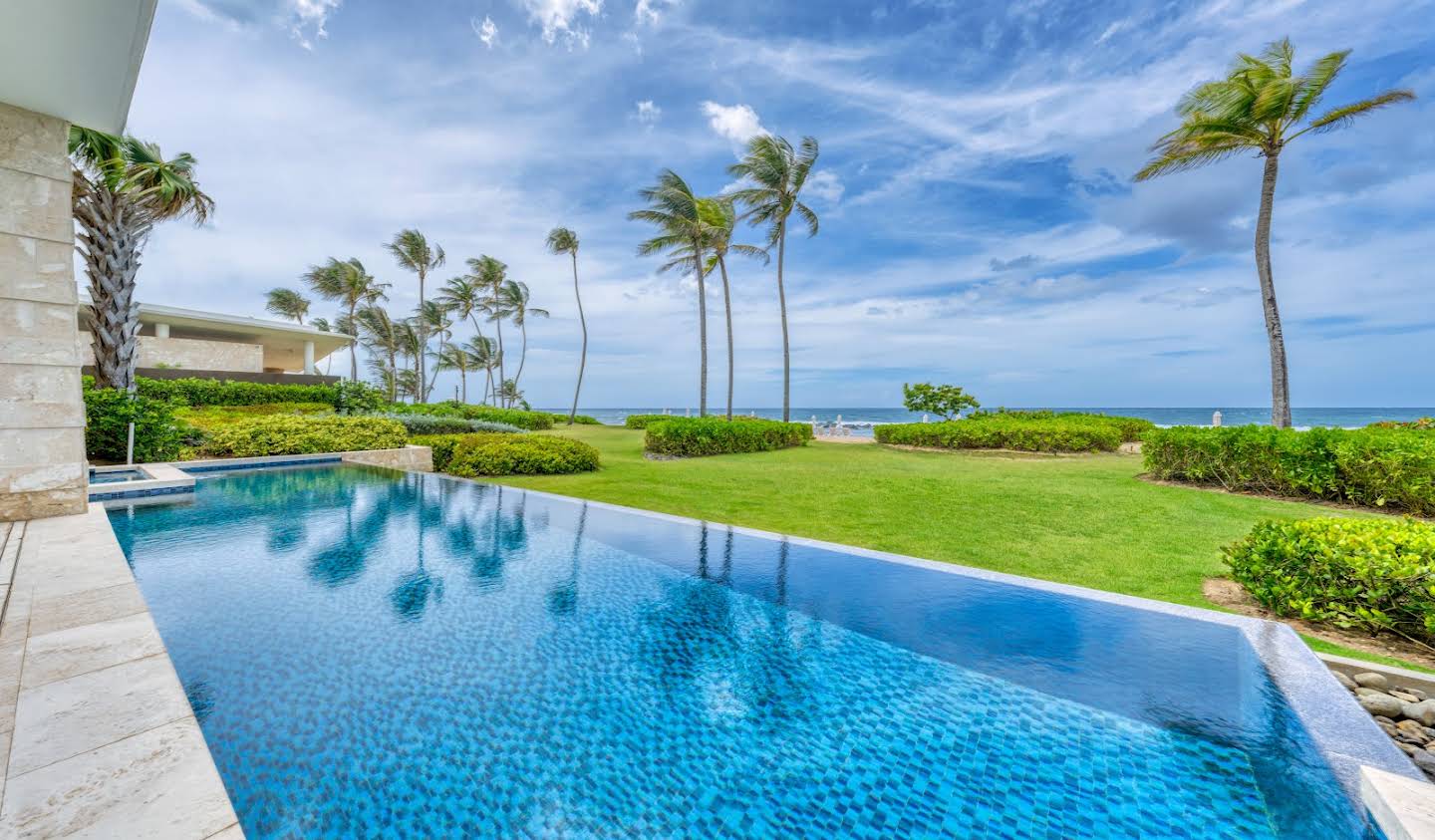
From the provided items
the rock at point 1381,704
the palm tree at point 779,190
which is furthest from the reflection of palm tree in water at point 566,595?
the palm tree at point 779,190

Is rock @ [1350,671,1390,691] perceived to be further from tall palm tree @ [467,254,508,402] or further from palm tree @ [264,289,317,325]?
palm tree @ [264,289,317,325]

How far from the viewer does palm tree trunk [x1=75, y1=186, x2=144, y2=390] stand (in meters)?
11.5

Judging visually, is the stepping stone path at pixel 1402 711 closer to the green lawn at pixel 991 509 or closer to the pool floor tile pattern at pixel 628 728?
the green lawn at pixel 991 509

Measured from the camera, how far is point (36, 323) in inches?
205

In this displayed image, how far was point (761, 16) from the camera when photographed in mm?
12258

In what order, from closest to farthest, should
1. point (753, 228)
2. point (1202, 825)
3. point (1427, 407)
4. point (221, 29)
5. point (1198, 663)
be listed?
1. point (1202, 825)
2. point (1198, 663)
3. point (221, 29)
4. point (753, 228)
5. point (1427, 407)

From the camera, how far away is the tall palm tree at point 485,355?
165 ft

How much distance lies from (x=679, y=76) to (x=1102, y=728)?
16477mm

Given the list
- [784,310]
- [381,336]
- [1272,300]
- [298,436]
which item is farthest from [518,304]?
[1272,300]

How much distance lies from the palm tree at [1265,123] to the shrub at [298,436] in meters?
19.6

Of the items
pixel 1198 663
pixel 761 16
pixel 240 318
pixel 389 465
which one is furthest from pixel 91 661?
pixel 240 318

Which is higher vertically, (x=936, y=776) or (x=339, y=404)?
(x=339, y=404)

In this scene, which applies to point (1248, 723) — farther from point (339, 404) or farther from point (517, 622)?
point (339, 404)

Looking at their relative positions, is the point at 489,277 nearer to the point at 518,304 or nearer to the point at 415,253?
the point at 518,304
